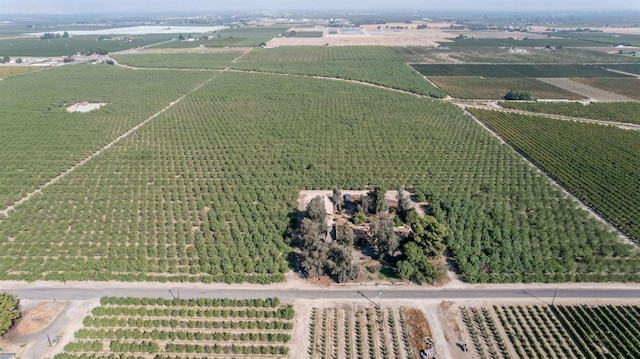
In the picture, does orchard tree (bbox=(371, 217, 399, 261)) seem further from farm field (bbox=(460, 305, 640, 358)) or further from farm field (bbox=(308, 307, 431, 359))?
farm field (bbox=(460, 305, 640, 358))

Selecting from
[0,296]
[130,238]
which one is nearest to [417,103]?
[130,238]

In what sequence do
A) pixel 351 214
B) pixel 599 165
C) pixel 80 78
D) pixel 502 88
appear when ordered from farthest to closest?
Result: pixel 80 78
pixel 502 88
pixel 599 165
pixel 351 214

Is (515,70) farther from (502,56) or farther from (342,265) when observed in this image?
(342,265)

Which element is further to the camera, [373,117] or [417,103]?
[417,103]

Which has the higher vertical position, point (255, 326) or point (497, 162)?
point (497, 162)

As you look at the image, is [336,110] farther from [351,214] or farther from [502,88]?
[502,88]

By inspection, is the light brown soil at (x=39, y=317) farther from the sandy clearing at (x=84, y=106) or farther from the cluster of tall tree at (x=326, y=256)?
the sandy clearing at (x=84, y=106)

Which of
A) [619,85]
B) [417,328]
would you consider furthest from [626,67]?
[417,328]
